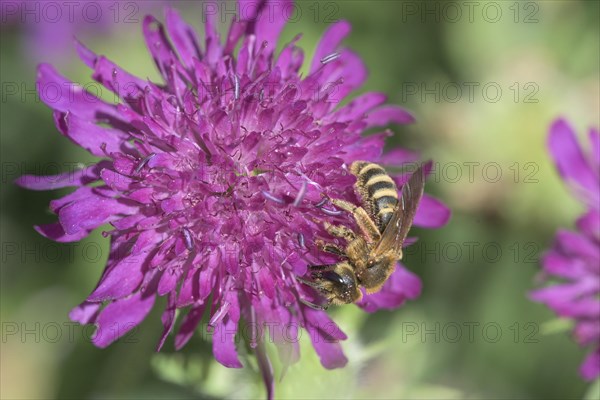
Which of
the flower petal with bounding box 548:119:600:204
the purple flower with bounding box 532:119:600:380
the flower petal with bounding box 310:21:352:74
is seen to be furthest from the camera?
the flower petal with bounding box 548:119:600:204

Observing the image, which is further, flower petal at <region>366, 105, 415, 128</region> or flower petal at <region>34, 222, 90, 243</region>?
flower petal at <region>366, 105, 415, 128</region>

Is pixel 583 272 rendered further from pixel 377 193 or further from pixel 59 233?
pixel 59 233

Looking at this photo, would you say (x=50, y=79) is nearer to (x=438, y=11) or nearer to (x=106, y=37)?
(x=106, y=37)

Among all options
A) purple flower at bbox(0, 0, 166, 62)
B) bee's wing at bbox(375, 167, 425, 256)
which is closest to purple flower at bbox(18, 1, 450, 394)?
bee's wing at bbox(375, 167, 425, 256)

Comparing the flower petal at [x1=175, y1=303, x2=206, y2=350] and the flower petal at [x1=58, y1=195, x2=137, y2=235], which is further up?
the flower petal at [x1=58, y1=195, x2=137, y2=235]

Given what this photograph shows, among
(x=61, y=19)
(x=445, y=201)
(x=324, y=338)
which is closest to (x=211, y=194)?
(x=324, y=338)

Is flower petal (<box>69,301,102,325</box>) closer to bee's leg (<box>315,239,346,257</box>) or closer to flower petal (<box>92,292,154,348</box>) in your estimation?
flower petal (<box>92,292,154,348</box>)

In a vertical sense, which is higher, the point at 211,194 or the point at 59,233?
the point at 211,194

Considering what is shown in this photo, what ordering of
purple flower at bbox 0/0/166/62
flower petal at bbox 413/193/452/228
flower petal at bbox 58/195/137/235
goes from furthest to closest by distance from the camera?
purple flower at bbox 0/0/166/62
flower petal at bbox 413/193/452/228
flower petal at bbox 58/195/137/235
